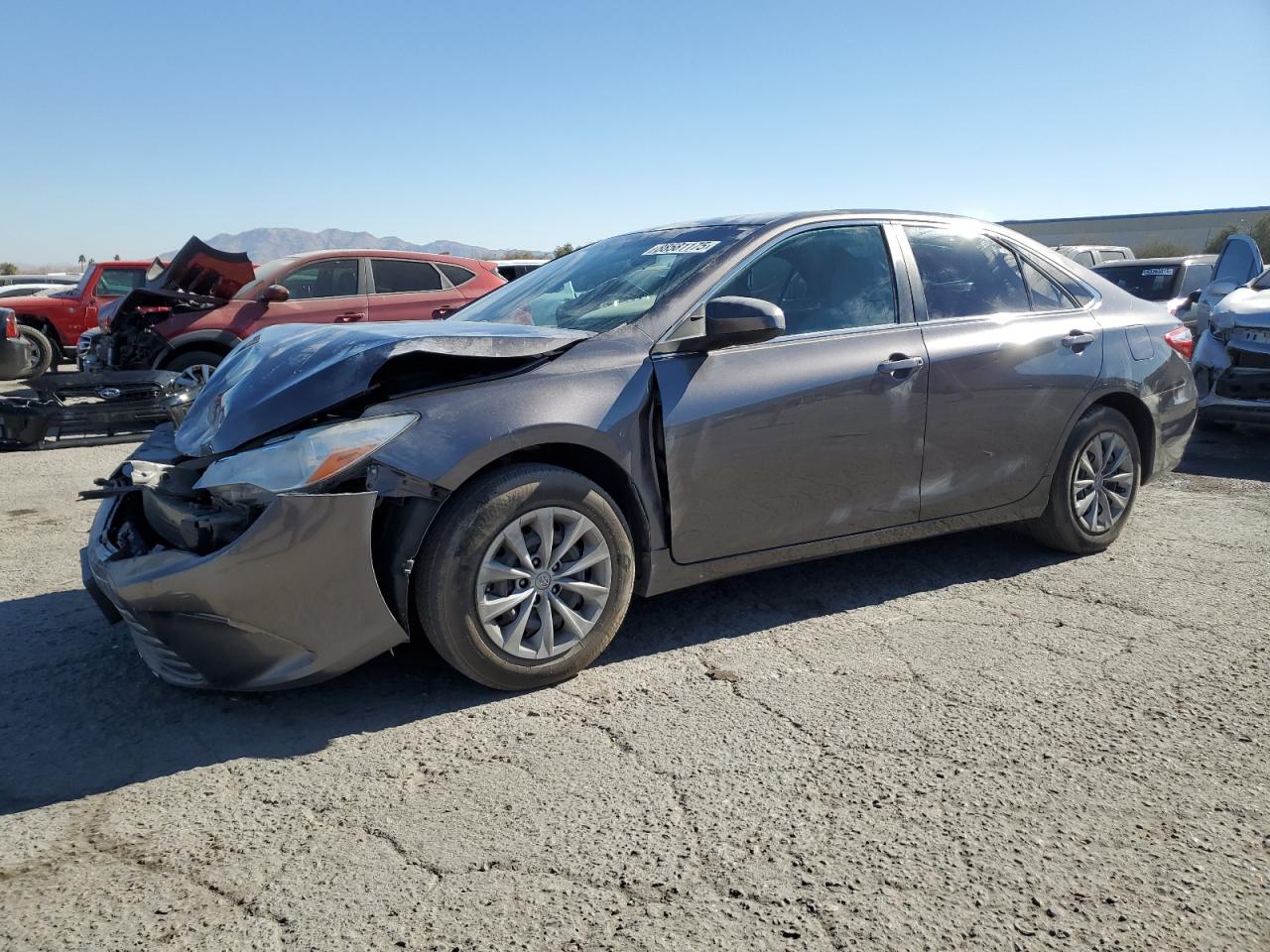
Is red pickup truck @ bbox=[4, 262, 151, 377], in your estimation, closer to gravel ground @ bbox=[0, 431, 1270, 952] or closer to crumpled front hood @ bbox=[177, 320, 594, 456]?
gravel ground @ bbox=[0, 431, 1270, 952]

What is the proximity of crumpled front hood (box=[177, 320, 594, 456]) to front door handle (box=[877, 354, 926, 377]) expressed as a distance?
1.28 metres

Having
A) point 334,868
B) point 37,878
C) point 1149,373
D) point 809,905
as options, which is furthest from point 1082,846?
point 1149,373

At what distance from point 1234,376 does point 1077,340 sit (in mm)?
3864

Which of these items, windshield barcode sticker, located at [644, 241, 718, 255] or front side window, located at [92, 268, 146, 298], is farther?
front side window, located at [92, 268, 146, 298]

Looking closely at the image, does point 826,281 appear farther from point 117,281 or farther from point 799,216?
point 117,281

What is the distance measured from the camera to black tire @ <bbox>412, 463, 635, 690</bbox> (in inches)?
123

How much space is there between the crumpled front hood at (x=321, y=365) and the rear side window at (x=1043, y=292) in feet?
7.83

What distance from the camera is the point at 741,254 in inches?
154

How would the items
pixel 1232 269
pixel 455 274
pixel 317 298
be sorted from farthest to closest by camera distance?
pixel 455 274 → pixel 317 298 → pixel 1232 269

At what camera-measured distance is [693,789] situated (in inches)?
109

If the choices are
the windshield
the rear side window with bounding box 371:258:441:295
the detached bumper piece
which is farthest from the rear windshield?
the detached bumper piece

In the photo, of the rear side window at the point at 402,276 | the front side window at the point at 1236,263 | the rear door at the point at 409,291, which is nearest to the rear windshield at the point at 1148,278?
the front side window at the point at 1236,263

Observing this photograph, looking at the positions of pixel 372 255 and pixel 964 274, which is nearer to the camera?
pixel 964 274

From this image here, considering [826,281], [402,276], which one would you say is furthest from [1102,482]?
[402,276]
